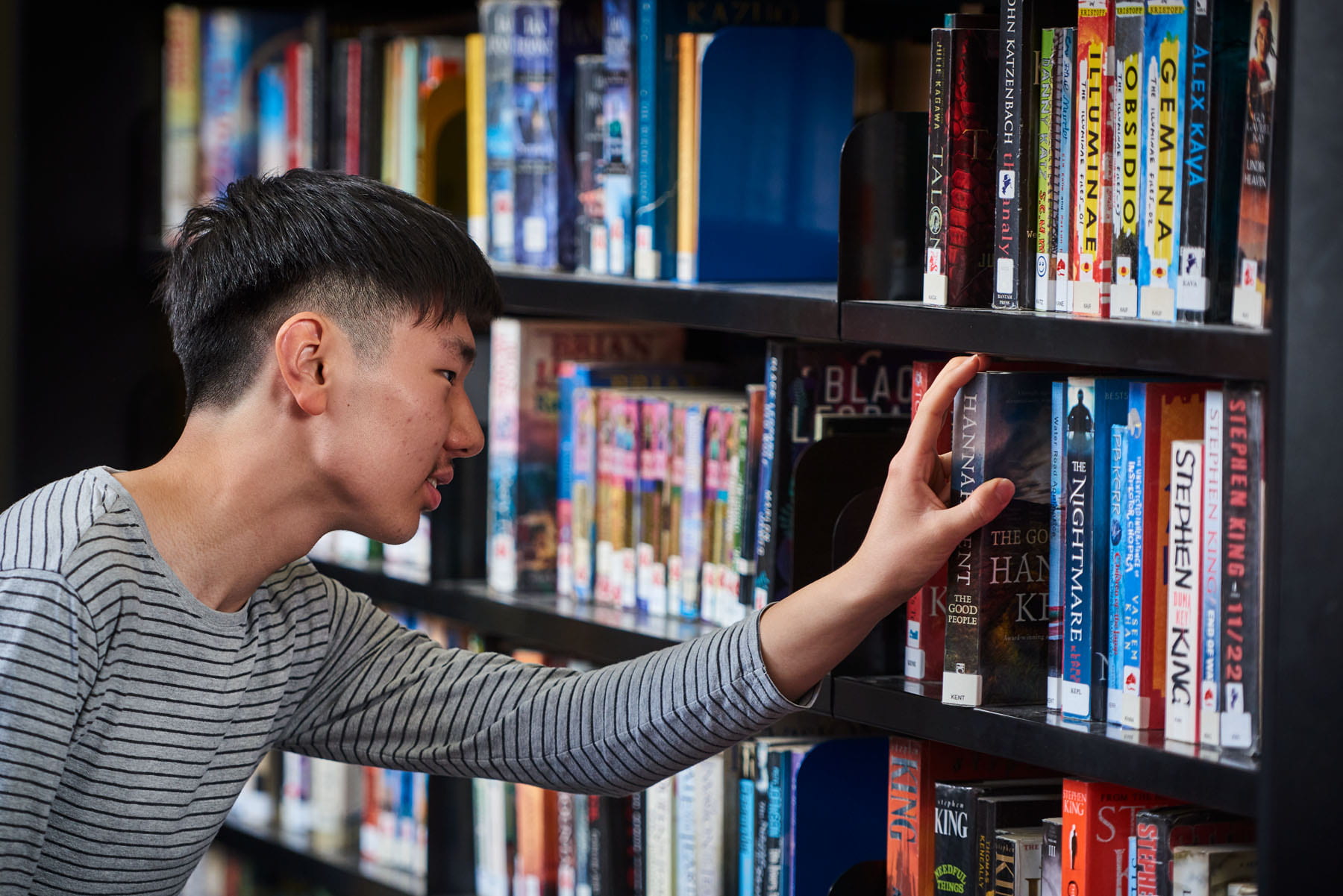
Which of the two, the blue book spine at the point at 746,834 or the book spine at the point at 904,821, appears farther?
the blue book spine at the point at 746,834

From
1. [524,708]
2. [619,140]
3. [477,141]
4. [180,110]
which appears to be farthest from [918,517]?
[180,110]

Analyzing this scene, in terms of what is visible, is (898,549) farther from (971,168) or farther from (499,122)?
(499,122)

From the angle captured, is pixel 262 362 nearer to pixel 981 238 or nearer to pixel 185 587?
pixel 185 587

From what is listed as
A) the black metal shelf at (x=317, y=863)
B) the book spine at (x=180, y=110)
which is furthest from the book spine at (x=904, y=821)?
the book spine at (x=180, y=110)

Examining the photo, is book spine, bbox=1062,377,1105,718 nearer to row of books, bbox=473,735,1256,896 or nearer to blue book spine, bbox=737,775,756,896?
row of books, bbox=473,735,1256,896

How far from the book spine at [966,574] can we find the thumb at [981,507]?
0.07 ft

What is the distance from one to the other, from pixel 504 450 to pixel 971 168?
782mm

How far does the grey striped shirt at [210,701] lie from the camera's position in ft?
4.10

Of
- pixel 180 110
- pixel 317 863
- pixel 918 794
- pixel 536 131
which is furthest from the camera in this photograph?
pixel 180 110

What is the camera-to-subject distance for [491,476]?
1.93 m

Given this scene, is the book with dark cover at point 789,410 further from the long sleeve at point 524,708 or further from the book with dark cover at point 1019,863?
the book with dark cover at point 1019,863

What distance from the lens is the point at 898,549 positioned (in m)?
1.27

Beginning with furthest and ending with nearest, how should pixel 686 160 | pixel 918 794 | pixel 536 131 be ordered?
pixel 536 131 → pixel 686 160 → pixel 918 794

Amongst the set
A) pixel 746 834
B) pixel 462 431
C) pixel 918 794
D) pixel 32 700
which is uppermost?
pixel 462 431
